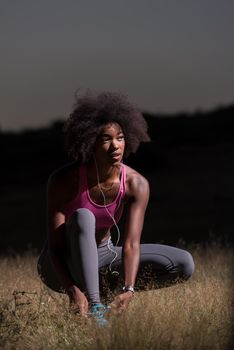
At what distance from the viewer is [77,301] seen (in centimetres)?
555

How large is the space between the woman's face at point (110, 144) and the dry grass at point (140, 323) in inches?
31.1

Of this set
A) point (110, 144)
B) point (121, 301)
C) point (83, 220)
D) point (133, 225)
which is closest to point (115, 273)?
point (133, 225)

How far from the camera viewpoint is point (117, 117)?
18.9ft

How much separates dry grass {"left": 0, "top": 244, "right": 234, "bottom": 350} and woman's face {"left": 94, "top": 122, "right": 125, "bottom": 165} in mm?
791

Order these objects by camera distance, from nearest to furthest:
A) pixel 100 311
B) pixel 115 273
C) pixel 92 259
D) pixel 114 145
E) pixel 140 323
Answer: pixel 140 323, pixel 100 311, pixel 92 259, pixel 114 145, pixel 115 273

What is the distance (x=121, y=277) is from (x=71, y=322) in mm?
527

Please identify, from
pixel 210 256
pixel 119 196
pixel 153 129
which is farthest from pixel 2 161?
pixel 119 196

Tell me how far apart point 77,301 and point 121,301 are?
227 millimetres

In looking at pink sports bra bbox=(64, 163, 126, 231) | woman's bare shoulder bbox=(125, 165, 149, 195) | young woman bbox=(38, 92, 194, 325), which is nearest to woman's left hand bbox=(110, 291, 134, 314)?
young woman bbox=(38, 92, 194, 325)

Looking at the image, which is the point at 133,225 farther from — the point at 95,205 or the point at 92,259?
the point at 92,259

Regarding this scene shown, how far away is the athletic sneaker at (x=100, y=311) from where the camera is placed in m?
5.23

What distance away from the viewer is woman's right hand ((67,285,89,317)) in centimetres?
550

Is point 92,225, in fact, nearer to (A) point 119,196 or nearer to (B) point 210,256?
(A) point 119,196

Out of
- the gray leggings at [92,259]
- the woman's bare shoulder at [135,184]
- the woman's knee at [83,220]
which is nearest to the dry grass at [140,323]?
the gray leggings at [92,259]
